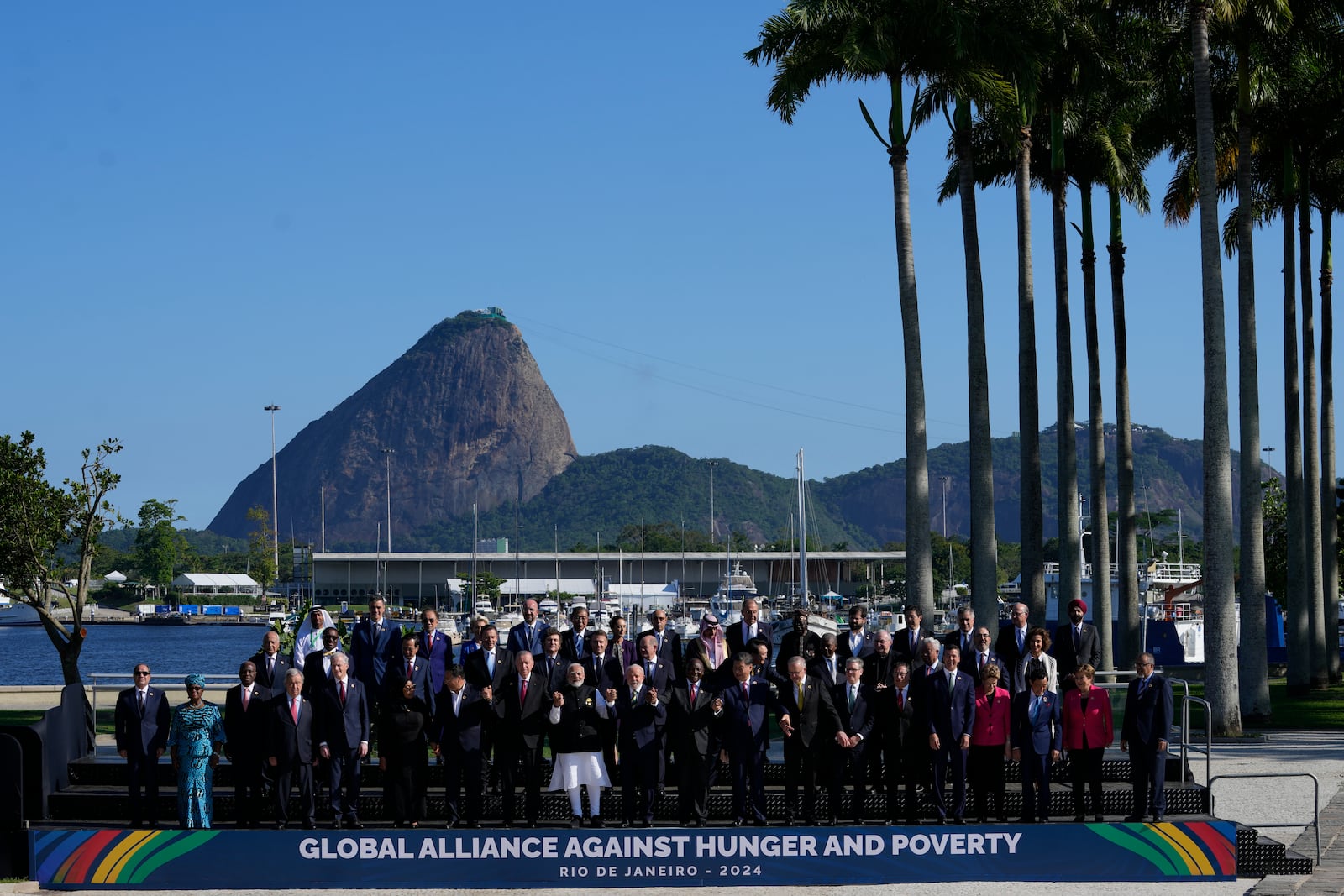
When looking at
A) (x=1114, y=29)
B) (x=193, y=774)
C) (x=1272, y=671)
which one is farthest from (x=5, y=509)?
(x=1272, y=671)

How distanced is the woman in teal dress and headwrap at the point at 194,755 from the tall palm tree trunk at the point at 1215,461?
55.8ft

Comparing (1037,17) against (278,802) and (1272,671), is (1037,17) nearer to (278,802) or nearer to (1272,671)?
(278,802)

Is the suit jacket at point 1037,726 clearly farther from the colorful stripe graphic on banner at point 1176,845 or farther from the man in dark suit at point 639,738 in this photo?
the man in dark suit at point 639,738

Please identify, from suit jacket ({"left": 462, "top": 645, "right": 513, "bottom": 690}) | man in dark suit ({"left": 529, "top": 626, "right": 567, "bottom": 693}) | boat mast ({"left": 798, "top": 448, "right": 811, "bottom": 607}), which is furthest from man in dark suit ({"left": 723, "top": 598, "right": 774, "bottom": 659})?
boat mast ({"left": 798, "top": 448, "right": 811, "bottom": 607})

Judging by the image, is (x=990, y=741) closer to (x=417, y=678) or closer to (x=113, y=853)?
(x=417, y=678)

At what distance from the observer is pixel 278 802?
15578mm

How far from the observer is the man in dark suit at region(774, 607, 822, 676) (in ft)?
56.0

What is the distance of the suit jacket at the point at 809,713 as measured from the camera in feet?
51.7

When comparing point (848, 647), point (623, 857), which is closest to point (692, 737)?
point (623, 857)

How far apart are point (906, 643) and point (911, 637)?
0.64ft

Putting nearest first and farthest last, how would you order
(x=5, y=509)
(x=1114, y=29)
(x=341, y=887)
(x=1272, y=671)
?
(x=341, y=887) → (x=1114, y=29) → (x=5, y=509) → (x=1272, y=671)

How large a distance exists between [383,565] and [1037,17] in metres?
132

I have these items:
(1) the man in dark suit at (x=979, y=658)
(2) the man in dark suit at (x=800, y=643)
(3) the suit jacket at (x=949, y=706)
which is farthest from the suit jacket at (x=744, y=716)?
(1) the man in dark suit at (x=979, y=658)

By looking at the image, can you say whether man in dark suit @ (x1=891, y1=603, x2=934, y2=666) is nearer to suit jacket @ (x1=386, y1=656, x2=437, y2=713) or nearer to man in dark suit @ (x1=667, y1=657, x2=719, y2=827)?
man in dark suit @ (x1=667, y1=657, x2=719, y2=827)
